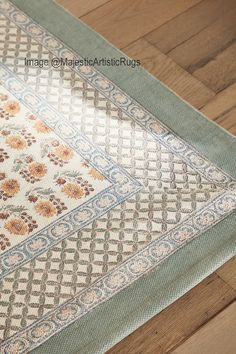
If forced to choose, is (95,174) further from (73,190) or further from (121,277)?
(121,277)

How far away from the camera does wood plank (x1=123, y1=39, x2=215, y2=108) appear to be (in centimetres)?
173

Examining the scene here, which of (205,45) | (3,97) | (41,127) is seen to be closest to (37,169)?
(41,127)

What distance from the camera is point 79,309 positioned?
1354 millimetres

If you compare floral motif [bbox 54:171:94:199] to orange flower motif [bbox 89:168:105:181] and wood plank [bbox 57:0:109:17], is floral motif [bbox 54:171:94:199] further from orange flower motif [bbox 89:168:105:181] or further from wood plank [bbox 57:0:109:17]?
wood plank [bbox 57:0:109:17]

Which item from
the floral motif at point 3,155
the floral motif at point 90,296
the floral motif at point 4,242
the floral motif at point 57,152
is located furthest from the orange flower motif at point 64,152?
the floral motif at point 90,296

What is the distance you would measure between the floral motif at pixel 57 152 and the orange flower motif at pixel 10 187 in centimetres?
10

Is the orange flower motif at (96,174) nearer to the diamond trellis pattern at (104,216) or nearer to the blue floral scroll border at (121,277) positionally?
the diamond trellis pattern at (104,216)

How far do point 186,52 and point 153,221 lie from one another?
0.54 meters

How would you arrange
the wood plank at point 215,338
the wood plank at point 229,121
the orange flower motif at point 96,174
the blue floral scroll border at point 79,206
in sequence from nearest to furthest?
the wood plank at point 215,338 < the blue floral scroll border at point 79,206 < the orange flower motif at point 96,174 < the wood plank at point 229,121

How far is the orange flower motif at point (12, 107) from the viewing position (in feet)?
5.54

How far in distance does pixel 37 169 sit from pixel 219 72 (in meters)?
0.53

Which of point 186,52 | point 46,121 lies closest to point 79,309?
point 46,121

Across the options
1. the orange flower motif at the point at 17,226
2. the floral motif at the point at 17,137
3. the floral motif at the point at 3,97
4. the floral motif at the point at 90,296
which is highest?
the floral motif at the point at 3,97

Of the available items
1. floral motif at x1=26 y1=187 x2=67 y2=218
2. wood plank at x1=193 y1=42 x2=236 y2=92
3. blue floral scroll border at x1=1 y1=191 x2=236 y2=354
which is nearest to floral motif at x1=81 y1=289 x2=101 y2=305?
blue floral scroll border at x1=1 y1=191 x2=236 y2=354
